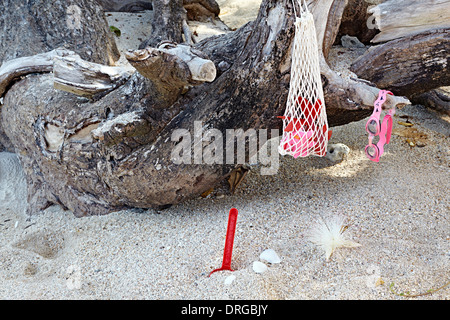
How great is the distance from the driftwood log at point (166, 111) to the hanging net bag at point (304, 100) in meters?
0.16

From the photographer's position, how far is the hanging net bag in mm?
2037

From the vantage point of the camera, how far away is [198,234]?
2.49 m

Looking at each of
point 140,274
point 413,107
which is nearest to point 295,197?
point 140,274

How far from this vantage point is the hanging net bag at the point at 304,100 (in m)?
2.04

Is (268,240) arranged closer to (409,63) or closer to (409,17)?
(409,63)

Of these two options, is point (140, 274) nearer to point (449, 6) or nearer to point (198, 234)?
point (198, 234)

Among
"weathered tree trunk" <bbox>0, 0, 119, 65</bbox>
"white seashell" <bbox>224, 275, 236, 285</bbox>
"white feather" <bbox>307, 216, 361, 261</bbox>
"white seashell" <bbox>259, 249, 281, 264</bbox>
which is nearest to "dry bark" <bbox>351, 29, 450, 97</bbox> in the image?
"white feather" <bbox>307, 216, 361, 261</bbox>

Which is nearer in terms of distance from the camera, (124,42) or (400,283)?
(400,283)

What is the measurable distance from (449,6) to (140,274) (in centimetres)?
250

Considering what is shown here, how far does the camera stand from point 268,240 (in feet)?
7.63

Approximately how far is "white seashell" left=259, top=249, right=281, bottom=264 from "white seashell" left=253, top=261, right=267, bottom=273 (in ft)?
0.18

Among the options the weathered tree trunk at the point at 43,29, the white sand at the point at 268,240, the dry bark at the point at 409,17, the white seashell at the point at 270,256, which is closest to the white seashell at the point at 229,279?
the white sand at the point at 268,240

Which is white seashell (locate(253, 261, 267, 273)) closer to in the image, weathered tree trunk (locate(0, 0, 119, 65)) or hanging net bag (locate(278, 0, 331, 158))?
hanging net bag (locate(278, 0, 331, 158))

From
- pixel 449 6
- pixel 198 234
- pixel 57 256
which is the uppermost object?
pixel 449 6
